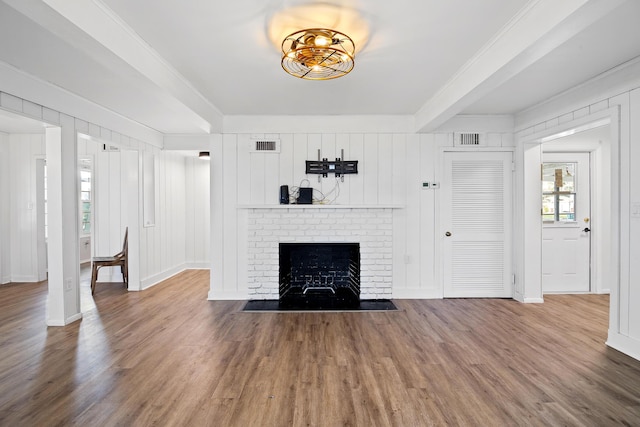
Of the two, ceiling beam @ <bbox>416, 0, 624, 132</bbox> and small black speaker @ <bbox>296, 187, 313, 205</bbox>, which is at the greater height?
ceiling beam @ <bbox>416, 0, 624, 132</bbox>

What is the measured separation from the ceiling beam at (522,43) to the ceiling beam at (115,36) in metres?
2.75

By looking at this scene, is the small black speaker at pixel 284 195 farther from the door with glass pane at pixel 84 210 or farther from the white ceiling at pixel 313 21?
the door with glass pane at pixel 84 210

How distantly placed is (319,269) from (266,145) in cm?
194

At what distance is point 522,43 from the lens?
89.7 inches

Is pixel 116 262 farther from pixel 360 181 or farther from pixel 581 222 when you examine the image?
pixel 581 222

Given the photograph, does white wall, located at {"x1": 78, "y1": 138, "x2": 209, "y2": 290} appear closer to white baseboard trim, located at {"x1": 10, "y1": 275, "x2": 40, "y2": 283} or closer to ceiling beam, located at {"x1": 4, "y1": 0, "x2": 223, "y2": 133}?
white baseboard trim, located at {"x1": 10, "y1": 275, "x2": 40, "y2": 283}

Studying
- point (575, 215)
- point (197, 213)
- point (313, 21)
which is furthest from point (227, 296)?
point (575, 215)

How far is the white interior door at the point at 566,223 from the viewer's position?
507cm

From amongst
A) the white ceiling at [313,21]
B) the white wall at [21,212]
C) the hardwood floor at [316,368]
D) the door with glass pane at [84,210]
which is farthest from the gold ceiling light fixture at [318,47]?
the door with glass pane at [84,210]

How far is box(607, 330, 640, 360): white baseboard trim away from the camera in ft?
9.43

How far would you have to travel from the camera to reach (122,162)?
Result: 561 centimetres

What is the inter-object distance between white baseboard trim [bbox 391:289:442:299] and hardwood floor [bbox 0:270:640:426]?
0.54 m

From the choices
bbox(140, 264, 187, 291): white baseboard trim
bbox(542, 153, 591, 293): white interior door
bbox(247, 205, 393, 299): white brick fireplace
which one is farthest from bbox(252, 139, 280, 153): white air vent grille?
bbox(542, 153, 591, 293): white interior door

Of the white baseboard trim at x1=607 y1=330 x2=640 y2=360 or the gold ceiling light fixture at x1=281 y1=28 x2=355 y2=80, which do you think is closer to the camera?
the gold ceiling light fixture at x1=281 y1=28 x2=355 y2=80
